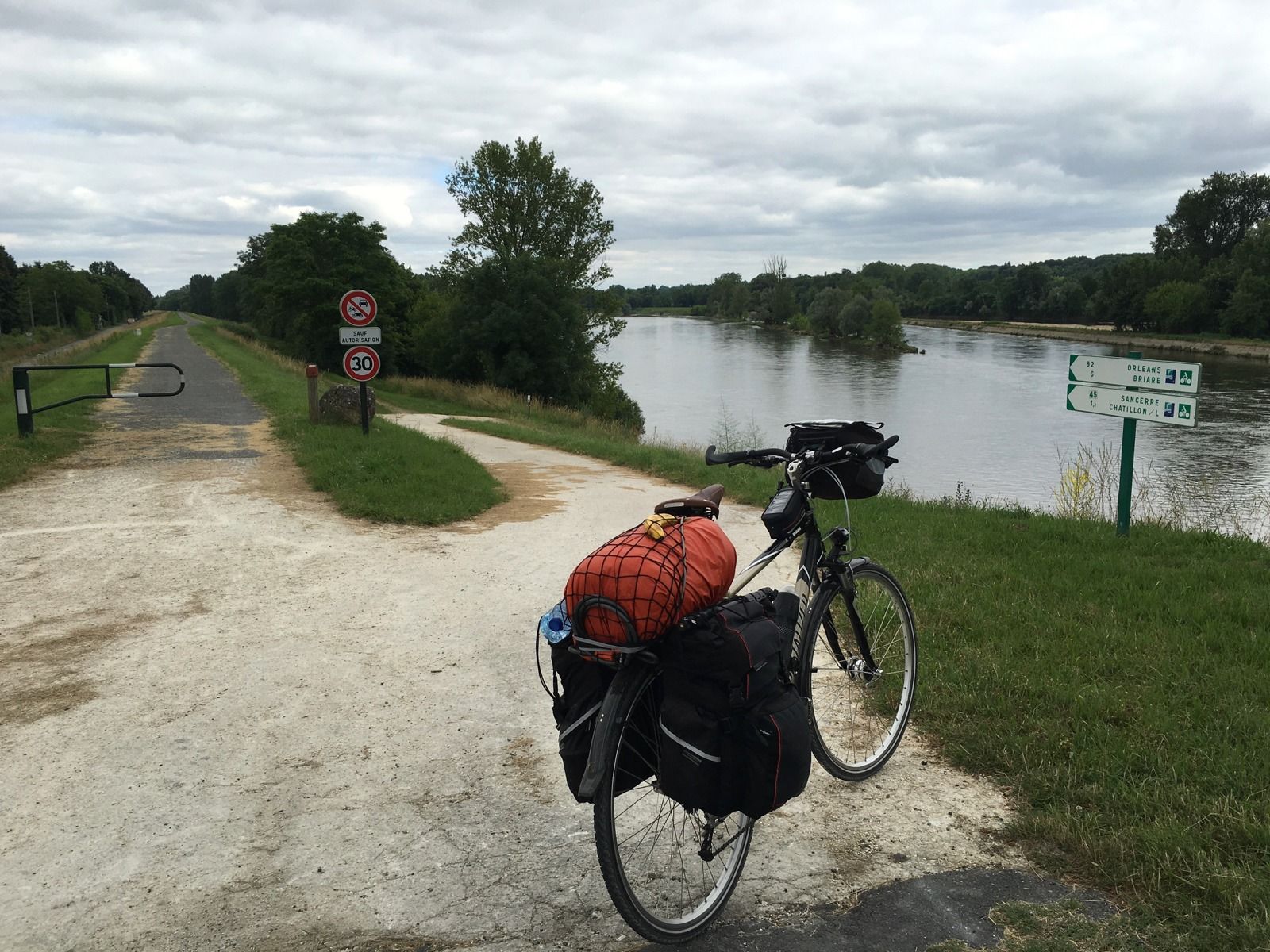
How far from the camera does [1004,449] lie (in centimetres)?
2542

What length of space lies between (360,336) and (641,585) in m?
9.53

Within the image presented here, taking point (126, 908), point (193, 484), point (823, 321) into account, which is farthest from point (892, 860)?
point (823, 321)

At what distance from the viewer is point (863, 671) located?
366cm

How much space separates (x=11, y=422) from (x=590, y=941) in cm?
1314

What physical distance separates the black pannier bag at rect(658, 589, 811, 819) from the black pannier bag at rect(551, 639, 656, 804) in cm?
9

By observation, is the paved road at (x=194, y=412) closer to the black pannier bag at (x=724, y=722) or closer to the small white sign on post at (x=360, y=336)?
the small white sign on post at (x=360, y=336)

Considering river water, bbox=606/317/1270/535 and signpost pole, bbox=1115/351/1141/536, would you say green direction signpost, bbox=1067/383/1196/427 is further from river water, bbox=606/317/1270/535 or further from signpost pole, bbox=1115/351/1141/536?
river water, bbox=606/317/1270/535

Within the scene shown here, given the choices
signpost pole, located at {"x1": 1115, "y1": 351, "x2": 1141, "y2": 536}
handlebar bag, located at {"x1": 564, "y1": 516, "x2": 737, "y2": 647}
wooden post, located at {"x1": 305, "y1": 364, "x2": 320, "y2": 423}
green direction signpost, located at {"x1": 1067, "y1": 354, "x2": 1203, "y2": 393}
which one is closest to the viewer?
handlebar bag, located at {"x1": 564, "y1": 516, "x2": 737, "y2": 647}

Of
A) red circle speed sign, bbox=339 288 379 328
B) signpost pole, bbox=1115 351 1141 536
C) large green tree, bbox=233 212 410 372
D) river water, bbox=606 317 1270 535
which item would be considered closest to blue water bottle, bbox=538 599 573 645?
signpost pole, bbox=1115 351 1141 536

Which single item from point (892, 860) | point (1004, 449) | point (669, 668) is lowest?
point (1004, 449)

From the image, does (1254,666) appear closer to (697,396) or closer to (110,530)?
(110,530)

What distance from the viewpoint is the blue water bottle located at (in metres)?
2.41

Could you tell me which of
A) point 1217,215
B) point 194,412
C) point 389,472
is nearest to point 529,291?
point 194,412

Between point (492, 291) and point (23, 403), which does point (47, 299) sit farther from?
point (23, 403)
